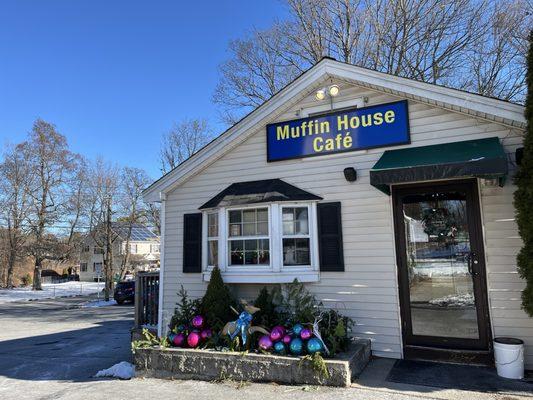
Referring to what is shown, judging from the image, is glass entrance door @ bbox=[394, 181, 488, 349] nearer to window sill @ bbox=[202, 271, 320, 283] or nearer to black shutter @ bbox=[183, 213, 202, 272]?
window sill @ bbox=[202, 271, 320, 283]

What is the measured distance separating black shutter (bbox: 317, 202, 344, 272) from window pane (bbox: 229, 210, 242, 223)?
1457 millimetres

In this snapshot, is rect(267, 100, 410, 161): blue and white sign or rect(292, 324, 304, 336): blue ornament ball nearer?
rect(292, 324, 304, 336): blue ornament ball

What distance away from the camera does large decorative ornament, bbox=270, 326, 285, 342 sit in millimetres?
5305

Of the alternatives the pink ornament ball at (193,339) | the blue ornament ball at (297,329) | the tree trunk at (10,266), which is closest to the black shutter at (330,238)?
the blue ornament ball at (297,329)

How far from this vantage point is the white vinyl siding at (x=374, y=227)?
5191 mm

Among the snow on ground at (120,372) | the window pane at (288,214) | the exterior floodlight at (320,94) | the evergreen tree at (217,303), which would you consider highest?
the exterior floodlight at (320,94)

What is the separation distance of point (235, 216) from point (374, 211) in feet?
7.93

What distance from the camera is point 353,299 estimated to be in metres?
5.97

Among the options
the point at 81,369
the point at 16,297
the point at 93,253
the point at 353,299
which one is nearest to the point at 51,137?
the point at 16,297

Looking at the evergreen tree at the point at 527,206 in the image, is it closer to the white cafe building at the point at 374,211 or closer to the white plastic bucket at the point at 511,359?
the white cafe building at the point at 374,211

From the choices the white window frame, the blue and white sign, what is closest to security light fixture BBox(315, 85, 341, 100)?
the blue and white sign

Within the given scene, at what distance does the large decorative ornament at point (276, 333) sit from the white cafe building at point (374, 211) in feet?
3.24

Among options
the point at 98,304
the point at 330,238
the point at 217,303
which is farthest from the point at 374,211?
the point at 98,304

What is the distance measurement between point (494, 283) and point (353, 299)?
1.94 metres
